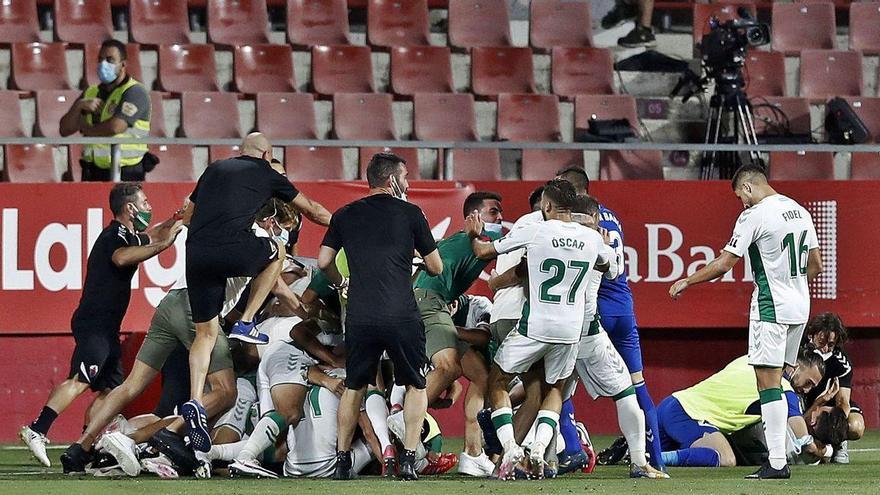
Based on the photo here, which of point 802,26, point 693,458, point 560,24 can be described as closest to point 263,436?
point 693,458

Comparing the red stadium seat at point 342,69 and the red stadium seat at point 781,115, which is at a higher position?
the red stadium seat at point 342,69

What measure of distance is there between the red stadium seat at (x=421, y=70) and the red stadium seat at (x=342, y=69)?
275mm

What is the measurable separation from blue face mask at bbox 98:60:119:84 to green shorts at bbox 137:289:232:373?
363 centimetres

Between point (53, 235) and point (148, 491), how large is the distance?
472 centimetres

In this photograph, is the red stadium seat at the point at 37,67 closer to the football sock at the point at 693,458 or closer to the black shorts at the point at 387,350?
the black shorts at the point at 387,350

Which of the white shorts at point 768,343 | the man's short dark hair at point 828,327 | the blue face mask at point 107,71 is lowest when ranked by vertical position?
the man's short dark hair at point 828,327

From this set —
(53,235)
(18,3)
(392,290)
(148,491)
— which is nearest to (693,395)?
(392,290)

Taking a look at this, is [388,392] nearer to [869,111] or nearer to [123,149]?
[123,149]

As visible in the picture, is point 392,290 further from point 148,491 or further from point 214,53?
point 214,53


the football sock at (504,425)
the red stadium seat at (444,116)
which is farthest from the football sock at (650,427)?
the red stadium seat at (444,116)

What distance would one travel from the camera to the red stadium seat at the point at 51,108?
48.0ft

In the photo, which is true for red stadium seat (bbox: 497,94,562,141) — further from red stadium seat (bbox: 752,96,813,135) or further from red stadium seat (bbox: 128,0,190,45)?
red stadium seat (bbox: 128,0,190,45)

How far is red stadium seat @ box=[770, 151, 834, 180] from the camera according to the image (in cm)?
1346

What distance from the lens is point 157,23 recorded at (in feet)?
52.4
